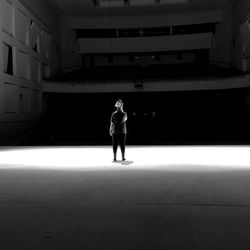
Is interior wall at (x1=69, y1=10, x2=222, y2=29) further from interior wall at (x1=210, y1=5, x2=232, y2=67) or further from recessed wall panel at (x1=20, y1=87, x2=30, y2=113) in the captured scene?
recessed wall panel at (x1=20, y1=87, x2=30, y2=113)

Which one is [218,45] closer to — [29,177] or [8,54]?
[8,54]

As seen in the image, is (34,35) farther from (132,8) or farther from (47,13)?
(132,8)

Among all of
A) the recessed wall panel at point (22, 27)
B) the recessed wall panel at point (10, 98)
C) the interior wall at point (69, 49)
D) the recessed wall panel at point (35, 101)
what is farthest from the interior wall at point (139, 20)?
the recessed wall panel at point (10, 98)

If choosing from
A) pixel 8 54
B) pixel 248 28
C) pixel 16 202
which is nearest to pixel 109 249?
pixel 16 202

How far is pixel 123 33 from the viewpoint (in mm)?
29641

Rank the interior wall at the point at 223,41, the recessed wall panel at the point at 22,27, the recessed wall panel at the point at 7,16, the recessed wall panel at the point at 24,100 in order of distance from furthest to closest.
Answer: the interior wall at the point at 223,41 < the recessed wall panel at the point at 24,100 < the recessed wall panel at the point at 22,27 < the recessed wall panel at the point at 7,16

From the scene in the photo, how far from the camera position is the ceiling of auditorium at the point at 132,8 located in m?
25.3

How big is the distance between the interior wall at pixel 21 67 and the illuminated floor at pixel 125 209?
12301 mm

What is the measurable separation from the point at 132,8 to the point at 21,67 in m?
10.7

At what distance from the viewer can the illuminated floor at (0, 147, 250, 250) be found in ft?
10.0

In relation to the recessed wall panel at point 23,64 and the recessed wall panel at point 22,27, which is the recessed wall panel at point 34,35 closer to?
the recessed wall panel at point 22,27

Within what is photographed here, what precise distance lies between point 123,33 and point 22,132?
1418 centimetres

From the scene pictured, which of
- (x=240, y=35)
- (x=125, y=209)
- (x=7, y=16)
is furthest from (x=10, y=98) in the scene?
(x=240, y=35)

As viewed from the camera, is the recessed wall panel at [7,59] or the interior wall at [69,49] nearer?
the recessed wall panel at [7,59]
